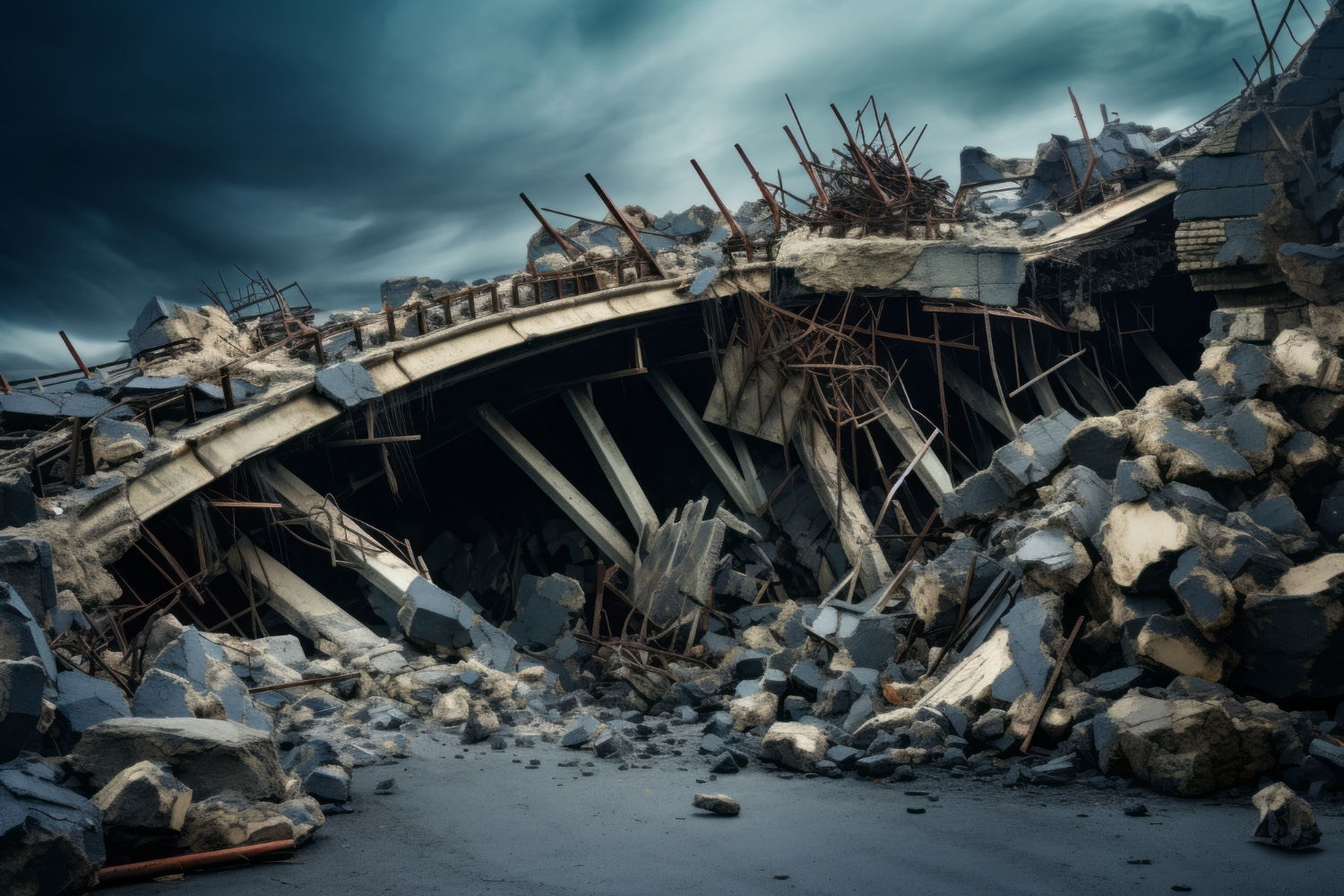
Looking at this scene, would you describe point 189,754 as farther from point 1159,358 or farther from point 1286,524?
point 1159,358

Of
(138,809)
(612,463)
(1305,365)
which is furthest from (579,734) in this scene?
(1305,365)

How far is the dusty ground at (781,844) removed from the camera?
3064mm

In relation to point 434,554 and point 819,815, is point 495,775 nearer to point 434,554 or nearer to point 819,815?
point 819,815

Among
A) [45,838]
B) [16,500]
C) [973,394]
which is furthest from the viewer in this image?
[973,394]

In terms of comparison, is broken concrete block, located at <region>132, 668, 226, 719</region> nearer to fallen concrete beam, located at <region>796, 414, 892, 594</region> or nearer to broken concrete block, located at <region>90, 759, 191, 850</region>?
broken concrete block, located at <region>90, 759, 191, 850</region>

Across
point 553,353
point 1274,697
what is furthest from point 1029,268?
point 1274,697

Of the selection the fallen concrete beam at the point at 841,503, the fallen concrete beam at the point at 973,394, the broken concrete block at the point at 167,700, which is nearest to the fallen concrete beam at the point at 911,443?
the fallen concrete beam at the point at 841,503

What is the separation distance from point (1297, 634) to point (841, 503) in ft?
18.4

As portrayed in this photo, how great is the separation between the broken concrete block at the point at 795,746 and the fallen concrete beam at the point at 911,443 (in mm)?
5092

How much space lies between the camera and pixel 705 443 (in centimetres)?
1084

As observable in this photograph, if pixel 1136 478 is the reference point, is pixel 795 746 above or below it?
below

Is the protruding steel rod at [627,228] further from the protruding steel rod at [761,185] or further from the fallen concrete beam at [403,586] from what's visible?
the fallen concrete beam at [403,586]

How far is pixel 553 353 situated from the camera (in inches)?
410

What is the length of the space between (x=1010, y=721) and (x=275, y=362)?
7.09 meters
